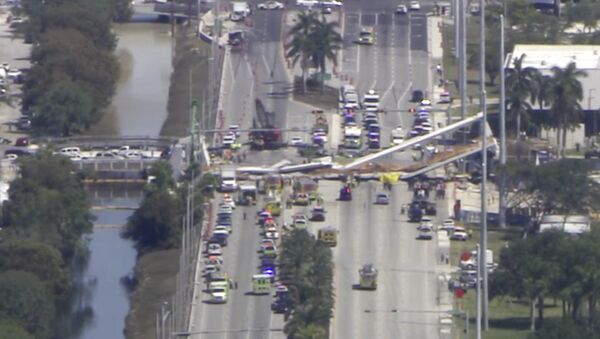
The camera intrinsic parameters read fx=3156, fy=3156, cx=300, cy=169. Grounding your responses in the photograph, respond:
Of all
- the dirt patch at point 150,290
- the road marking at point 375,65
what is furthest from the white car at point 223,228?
the road marking at point 375,65

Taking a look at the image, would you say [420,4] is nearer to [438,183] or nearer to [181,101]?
[181,101]

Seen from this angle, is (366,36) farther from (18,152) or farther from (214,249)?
(214,249)

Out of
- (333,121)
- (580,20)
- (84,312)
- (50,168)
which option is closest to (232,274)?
(84,312)

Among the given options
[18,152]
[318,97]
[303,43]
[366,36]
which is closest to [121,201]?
[18,152]

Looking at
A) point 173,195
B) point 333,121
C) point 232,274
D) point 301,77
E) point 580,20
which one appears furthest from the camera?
point 580,20

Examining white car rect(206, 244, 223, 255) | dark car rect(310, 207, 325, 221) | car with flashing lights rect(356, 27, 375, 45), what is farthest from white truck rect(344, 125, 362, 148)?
car with flashing lights rect(356, 27, 375, 45)
